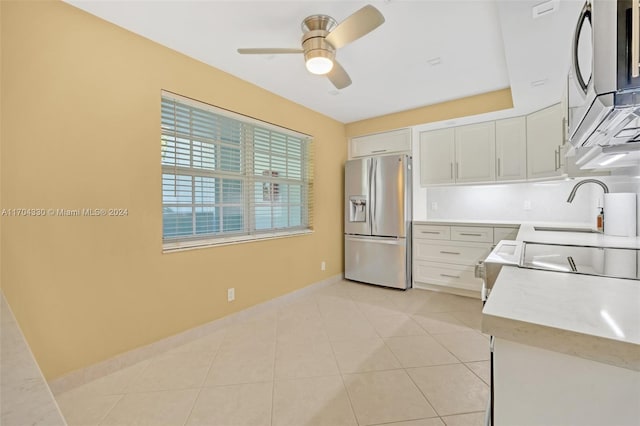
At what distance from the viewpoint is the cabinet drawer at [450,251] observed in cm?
320

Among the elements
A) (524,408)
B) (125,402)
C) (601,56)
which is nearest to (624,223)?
(601,56)

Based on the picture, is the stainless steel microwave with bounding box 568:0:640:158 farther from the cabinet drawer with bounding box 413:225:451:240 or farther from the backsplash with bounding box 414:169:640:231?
the cabinet drawer with bounding box 413:225:451:240

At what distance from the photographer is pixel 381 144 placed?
13.0 ft

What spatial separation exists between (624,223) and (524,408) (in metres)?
2.00

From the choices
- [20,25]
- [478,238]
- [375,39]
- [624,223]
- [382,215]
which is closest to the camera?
[20,25]

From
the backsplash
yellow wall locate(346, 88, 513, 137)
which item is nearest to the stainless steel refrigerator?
the backsplash

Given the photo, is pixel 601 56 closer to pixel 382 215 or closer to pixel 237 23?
pixel 237 23

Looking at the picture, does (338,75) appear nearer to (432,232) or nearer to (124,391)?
(432,232)

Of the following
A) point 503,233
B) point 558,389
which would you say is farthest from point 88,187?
point 503,233

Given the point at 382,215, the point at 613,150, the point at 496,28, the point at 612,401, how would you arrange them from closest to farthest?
1. the point at 612,401
2. the point at 613,150
3. the point at 496,28
4. the point at 382,215

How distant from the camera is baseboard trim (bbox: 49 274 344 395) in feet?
5.57

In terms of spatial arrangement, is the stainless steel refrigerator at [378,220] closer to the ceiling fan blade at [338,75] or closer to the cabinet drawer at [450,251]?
the cabinet drawer at [450,251]

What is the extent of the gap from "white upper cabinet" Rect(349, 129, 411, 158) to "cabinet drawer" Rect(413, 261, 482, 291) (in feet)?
5.10

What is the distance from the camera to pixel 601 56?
2.09 feet
